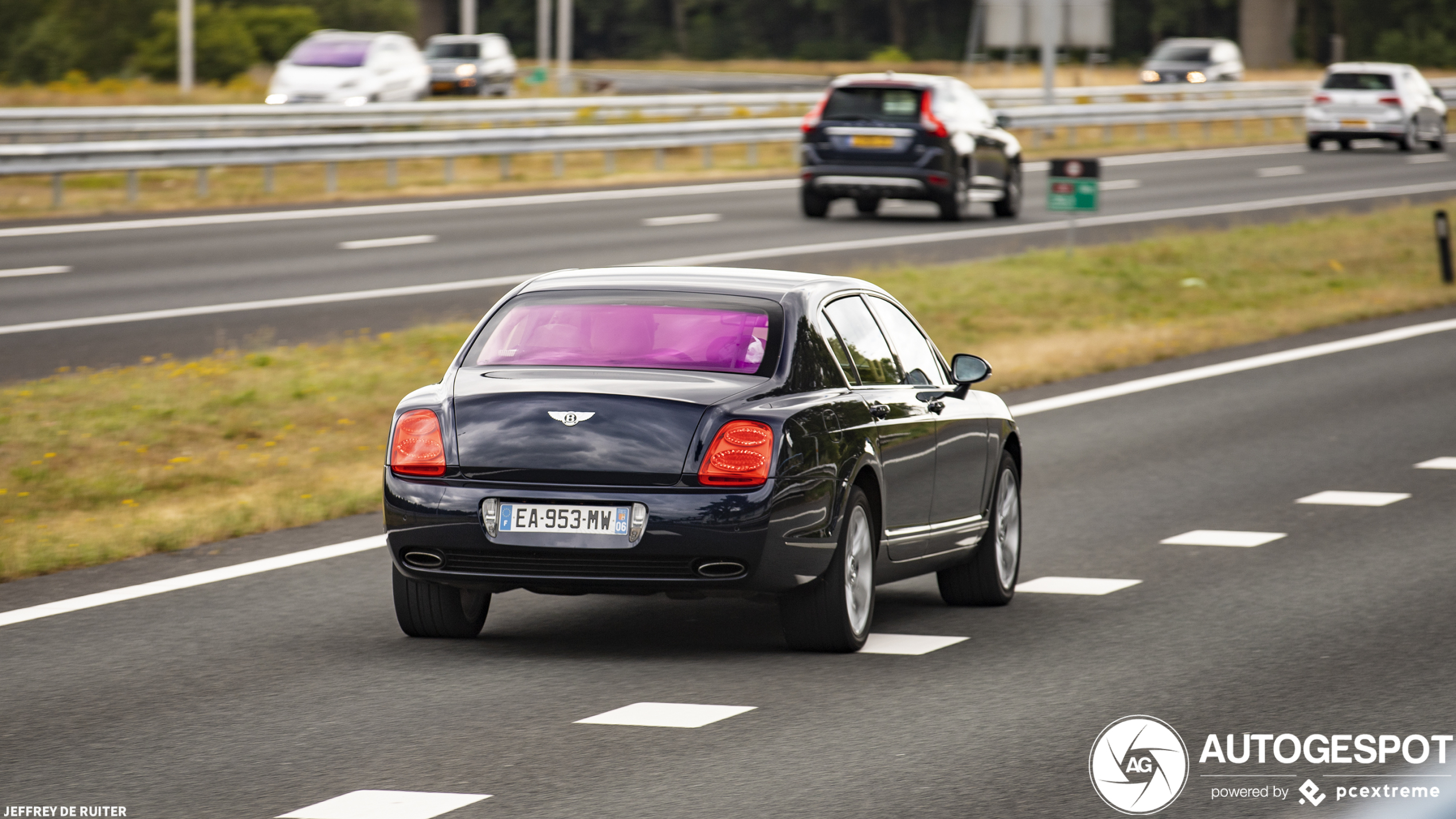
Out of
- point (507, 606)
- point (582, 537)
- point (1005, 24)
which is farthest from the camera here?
point (1005, 24)

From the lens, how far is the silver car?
57969 mm

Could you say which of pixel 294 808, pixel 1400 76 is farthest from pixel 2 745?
pixel 1400 76

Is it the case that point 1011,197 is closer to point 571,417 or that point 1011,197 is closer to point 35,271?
point 35,271

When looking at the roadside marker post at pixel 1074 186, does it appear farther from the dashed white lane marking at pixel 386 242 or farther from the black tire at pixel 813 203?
the dashed white lane marking at pixel 386 242

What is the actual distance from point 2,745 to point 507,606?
2980mm

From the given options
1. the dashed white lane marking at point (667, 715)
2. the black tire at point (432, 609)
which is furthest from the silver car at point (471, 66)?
the dashed white lane marking at point (667, 715)

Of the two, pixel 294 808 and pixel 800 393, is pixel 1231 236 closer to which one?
pixel 800 393

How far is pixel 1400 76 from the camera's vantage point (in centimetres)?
4975

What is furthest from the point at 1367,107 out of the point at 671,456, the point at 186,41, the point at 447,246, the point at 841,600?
the point at 671,456

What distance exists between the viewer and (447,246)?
27.0m

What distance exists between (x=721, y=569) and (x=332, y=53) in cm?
3549

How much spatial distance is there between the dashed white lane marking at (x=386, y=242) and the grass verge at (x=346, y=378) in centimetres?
593

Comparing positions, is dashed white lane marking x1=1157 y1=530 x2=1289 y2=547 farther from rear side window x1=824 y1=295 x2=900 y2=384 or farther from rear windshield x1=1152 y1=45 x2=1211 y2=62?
rear windshield x1=1152 y1=45 x2=1211 y2=62

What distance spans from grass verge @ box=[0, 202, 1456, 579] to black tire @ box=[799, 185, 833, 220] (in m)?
4.78
